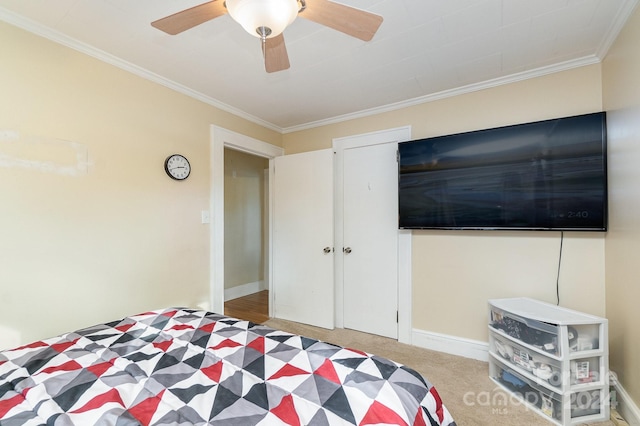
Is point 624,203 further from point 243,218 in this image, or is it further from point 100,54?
point 243,218

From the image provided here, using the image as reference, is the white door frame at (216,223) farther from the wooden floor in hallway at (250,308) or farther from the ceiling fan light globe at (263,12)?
the ceiling fan light globe at (263,12)

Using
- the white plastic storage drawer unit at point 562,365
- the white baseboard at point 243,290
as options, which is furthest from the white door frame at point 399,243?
the white baseboard at point 243,290

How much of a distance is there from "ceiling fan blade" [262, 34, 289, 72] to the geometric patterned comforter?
54.5 inches

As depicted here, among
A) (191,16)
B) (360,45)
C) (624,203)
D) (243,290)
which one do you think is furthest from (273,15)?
(243,290)

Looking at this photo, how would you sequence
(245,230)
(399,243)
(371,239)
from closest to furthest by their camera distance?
1. (399,243)
2. (371,239)
3. (245,230)

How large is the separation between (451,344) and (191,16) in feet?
9.91

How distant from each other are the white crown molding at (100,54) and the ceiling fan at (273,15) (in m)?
1.07

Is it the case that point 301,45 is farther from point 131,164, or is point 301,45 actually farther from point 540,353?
point 540,353

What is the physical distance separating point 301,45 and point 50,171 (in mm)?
1776

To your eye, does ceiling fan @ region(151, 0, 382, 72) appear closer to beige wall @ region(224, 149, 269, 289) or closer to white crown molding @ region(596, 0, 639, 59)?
white crown molding @ region(596, 0, 639, 59)

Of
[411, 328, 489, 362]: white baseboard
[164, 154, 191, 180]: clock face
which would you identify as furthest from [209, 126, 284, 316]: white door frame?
[411, 328, 489, 362]: white baseboard

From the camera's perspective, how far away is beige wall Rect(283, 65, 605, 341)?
2.09 meters

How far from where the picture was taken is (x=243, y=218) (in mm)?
4668

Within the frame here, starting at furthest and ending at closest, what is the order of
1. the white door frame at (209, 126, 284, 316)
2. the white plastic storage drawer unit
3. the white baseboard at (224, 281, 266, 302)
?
1. the white baseboard at (224, 281, 266, 302)
2. the white door frame at (209, 126, 284, 316)
3. the white plastic storage drawer unit
